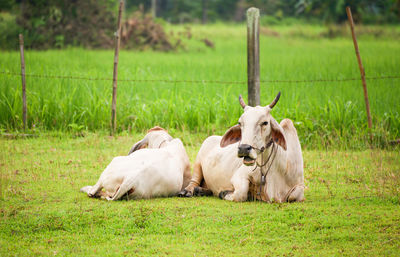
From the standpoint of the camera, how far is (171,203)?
4547 millimetres

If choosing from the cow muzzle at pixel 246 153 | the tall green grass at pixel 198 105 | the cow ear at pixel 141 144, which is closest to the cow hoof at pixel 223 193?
the cow muzzle at pixel 246 153

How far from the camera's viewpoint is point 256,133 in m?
4.22

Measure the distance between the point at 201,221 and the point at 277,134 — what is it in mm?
1000

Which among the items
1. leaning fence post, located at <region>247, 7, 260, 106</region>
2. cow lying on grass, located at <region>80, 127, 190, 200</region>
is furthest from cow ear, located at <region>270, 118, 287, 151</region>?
leaning fence post, located at <region>247, 7, 260, 106</region>

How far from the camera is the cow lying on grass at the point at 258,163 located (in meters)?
4.23

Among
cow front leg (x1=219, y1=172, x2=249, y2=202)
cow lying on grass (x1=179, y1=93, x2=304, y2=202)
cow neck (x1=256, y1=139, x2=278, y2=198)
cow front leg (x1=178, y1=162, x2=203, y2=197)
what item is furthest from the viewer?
cow front leg (x1=178, y1=162, x2=203, y2=197)

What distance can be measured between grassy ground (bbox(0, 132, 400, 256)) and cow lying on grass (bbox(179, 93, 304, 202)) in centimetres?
15

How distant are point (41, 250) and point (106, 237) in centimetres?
46

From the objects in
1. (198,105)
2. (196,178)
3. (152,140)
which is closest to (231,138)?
(196,178)

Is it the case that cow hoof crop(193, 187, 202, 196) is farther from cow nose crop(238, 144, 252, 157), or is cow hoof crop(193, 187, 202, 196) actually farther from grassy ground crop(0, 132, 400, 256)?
cow nose crop(238, 144, 252, 157)

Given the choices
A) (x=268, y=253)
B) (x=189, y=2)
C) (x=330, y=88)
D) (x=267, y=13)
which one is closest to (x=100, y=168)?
(x=268, y=253)

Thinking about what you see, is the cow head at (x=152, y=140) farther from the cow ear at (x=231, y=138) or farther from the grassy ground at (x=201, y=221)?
the cow ear at (x=231, y=138)

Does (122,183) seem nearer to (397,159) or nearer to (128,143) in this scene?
(128,143)

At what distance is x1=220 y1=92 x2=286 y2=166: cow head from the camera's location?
405cm
